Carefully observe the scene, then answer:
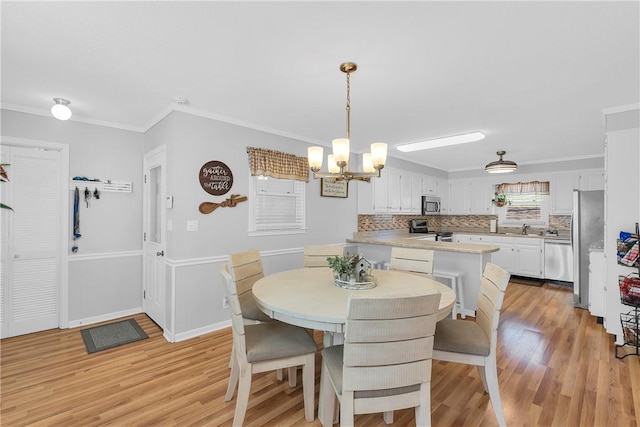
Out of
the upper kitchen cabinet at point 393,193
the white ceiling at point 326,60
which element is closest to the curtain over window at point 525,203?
the upper kitchen cabinet at point 393,193

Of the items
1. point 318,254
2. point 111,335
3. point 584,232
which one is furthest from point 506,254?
point 111,335

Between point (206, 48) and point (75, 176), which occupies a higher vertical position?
point (206, 48)

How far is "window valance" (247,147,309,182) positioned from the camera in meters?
3.60

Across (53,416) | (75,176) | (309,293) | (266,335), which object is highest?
(75,176)

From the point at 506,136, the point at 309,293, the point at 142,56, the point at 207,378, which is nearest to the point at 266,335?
the point at 309,293

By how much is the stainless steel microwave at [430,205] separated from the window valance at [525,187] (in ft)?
4.25

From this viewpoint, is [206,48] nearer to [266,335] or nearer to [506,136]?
[266,335]

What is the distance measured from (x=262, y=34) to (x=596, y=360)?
12.5 feet

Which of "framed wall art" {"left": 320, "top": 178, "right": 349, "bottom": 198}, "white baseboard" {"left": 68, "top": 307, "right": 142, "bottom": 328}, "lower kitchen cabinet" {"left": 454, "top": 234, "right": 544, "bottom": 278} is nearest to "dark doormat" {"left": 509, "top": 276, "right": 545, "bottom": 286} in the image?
"lower kitchen cabinet" {"left": 454, "top": 234, "right": 544, "bottom": 278}

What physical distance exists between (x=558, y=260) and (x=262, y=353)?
5864mm

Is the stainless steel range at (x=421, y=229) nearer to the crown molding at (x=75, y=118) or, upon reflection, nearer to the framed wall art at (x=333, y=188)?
the framed wall art at (x=333, y=188)

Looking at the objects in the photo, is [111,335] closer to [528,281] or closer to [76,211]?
[76,211]

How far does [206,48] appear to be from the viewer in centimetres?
197

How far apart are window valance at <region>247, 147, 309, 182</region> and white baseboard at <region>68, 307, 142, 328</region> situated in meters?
2.32
